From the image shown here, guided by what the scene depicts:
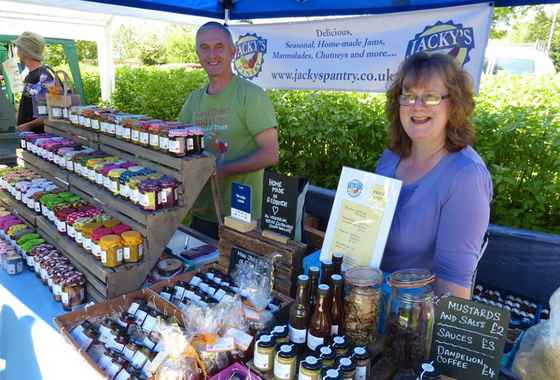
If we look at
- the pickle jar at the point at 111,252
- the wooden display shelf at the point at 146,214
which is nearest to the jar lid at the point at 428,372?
the wooden display shelf at the point at 146,214

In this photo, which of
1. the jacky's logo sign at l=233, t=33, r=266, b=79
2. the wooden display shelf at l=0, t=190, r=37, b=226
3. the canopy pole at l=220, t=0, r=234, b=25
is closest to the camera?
the wooden display shelf at l=0, t=190, r=37, b=226

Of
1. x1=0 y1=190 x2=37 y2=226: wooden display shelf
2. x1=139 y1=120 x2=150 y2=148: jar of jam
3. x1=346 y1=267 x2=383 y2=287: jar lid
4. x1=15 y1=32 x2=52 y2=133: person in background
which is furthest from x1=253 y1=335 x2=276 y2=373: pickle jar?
x1=15 y1=32 x2=52 y2=133: person in background

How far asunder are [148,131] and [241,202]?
0.67 meters

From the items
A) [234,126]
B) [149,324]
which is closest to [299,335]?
[149,324]

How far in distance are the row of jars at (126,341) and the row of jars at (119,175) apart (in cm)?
50

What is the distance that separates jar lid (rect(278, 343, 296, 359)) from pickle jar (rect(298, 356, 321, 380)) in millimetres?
60

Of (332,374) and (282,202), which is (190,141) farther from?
(332,374)

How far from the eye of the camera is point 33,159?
10.0 feet

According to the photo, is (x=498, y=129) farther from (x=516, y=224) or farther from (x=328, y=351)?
(x=328, y=351)

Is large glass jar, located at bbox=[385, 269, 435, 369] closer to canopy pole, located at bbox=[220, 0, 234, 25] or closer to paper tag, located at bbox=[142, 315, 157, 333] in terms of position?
paper tag, located at bbox=[142, 315, 157, 333]

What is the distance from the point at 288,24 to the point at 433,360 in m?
3.66

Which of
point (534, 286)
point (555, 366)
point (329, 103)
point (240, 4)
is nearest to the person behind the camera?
point (555, 366)

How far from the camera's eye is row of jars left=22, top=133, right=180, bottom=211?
204cm

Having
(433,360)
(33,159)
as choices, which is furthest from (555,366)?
(33,159)
